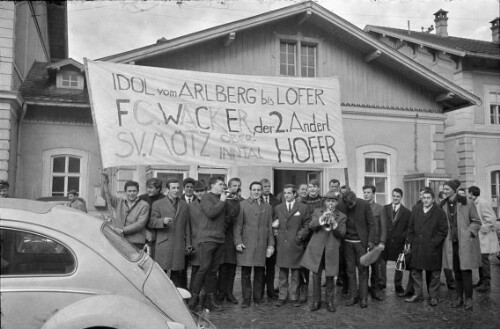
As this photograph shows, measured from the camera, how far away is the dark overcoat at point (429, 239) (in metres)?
7.29

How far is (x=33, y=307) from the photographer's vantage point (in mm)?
3154

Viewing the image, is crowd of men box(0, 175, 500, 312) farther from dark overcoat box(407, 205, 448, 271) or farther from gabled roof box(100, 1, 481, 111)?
gabled roof box(100, 1, 481, 111)

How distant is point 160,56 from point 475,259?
8.67m

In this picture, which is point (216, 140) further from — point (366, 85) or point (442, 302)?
point (366, 85)

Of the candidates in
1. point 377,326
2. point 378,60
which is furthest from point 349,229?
point 378,60

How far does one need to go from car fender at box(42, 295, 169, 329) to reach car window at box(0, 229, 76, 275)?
29cm

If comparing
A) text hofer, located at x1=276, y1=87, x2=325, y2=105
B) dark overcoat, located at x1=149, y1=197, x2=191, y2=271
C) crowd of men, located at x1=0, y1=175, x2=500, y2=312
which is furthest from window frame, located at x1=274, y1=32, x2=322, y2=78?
dark overcoat, located at x1=149, y1=197, x2=191, y2=271

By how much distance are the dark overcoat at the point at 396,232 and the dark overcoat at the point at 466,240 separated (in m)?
1.01

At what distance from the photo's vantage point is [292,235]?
7.35m

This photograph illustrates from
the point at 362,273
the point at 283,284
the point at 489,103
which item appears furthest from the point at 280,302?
the point at 489,103

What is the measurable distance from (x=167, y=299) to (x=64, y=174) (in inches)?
422

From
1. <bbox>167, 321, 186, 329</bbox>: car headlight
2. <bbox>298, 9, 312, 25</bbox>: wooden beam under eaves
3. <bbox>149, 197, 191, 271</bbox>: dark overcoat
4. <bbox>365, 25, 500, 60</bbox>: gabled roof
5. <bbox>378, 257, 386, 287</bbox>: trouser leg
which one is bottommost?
<bbox>378, 257, 386, 287</bbox>: trouser leg

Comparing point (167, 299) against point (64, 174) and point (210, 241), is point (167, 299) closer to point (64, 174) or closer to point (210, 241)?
point (210, 241)

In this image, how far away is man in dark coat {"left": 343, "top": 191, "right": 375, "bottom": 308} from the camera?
7.35 m
